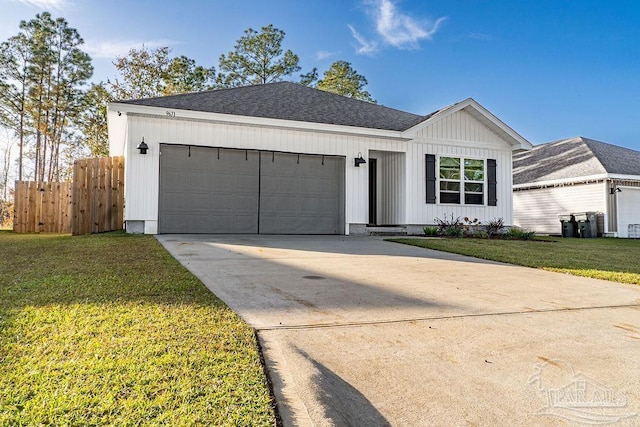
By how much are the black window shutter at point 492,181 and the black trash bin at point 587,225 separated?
4.67 m

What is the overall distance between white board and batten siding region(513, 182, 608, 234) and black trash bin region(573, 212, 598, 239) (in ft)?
3.40

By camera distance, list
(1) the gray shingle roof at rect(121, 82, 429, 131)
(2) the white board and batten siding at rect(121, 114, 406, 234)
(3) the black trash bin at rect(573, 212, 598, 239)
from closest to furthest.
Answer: (2) the white board and batten siding at rect(121, 114, 406, 234) → (1) the gray shingle roof at rect(121, 82, 429, 131) → (3) the black trash bin at rect(573, 212, 598, 239)

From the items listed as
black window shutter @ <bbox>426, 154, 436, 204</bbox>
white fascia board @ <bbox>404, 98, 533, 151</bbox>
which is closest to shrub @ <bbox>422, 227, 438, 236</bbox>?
black window shutter @ <bbox>426, 154, 436, 204</bbox>

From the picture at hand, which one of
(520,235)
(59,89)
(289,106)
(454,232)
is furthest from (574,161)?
(59,89)

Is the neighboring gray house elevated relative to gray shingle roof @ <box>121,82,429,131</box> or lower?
lower

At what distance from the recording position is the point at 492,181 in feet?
39.1

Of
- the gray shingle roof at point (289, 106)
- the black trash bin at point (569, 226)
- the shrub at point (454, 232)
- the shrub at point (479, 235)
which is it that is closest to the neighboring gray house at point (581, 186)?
the black trash bin at point (569, 226)

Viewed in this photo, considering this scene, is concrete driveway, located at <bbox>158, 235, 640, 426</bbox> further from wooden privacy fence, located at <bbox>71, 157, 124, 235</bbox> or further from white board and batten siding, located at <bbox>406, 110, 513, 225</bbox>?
white board and batten siding, located at <bbox>406, 110, 513, 225</bbox>

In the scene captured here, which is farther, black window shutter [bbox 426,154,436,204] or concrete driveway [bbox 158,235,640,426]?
black window shutter [bbox 426,154,436,204]

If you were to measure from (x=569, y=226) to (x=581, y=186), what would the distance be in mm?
2085

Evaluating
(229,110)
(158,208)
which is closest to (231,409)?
(158,208)

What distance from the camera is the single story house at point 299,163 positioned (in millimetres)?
9062

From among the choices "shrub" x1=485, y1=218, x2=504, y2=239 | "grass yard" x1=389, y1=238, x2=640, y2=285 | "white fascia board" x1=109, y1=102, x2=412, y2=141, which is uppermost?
"white fascia board" x1=109, y1=102, x2=412, y2=141

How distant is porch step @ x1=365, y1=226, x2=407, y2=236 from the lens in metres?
10.8
